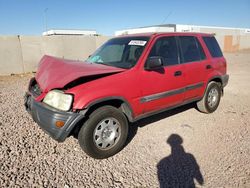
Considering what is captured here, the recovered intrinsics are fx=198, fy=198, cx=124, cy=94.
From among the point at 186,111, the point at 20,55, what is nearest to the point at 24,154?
the point at 186,111

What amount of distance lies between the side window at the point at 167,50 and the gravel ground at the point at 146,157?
1399 mm

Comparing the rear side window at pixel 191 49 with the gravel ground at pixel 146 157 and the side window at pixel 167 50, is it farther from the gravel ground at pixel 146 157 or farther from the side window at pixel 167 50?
the gravel ground at pixel 146 157

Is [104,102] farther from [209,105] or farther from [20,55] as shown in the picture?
[20,55]

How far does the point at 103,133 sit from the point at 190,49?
271 cm

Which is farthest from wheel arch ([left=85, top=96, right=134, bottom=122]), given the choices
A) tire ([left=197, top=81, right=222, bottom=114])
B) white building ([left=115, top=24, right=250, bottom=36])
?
white building ([left=115, top=24, right=250, bottom=36])

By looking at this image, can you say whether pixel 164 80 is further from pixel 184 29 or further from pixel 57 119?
pixel 184 29

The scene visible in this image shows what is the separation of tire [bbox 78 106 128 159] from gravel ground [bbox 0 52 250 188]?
17 centimetres

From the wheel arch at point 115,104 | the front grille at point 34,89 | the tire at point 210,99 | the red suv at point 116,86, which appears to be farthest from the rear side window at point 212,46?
the front grille at point 34,89

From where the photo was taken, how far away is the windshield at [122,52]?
11.6ft

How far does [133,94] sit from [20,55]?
1071 cm

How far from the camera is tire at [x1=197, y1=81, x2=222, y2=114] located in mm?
4789

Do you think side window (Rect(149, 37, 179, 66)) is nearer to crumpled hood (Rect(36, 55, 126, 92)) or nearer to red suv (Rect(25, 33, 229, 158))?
red suv (Rect(25, 33, 229, 158))

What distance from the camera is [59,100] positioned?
2.80 meters

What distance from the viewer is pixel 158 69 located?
355cm
